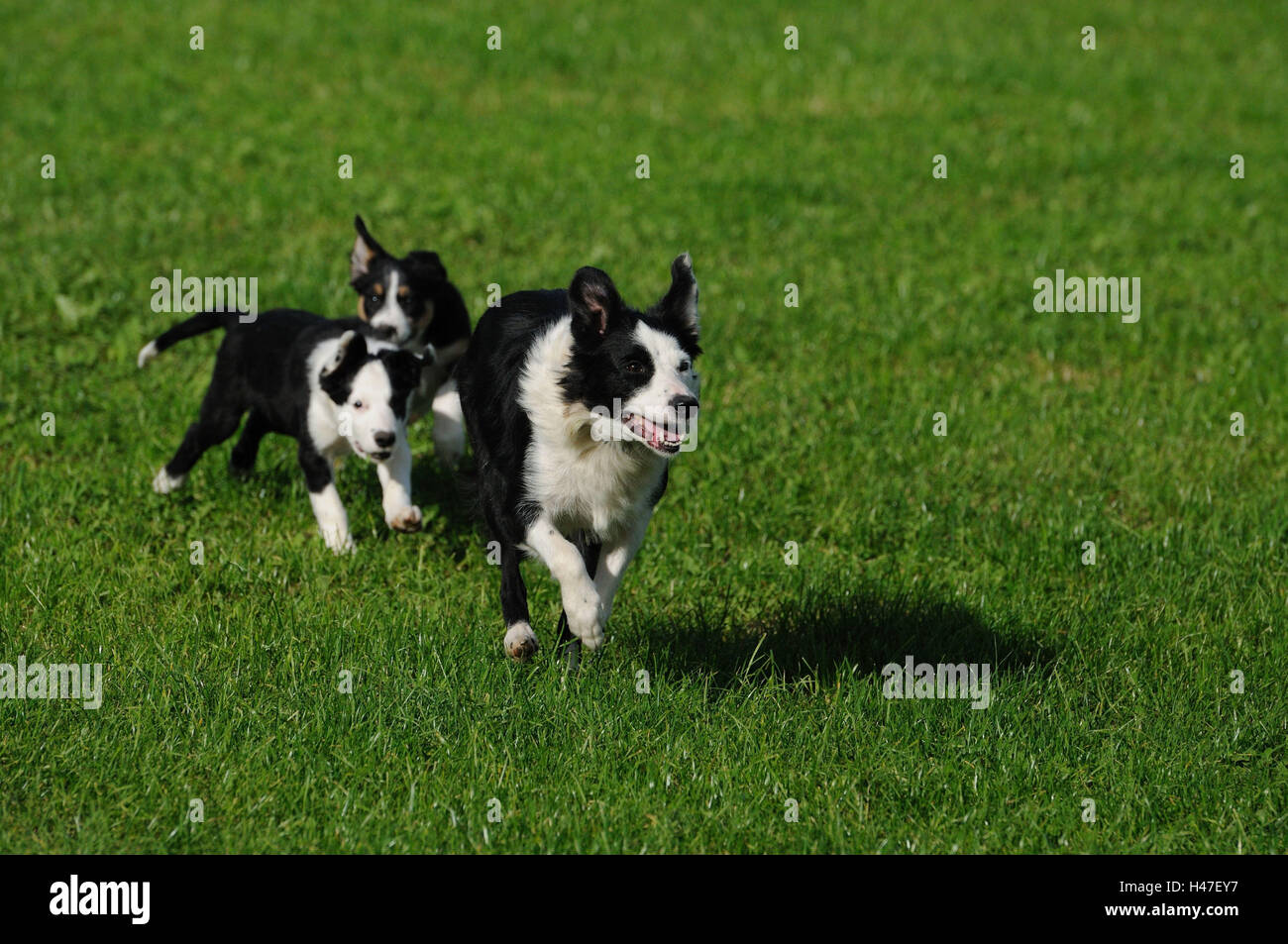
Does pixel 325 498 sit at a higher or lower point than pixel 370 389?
lower

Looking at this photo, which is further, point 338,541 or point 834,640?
point 338,541

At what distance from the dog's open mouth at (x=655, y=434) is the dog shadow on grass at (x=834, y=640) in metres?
1.33

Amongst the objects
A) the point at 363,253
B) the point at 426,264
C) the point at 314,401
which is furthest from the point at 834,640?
the point at 363,253

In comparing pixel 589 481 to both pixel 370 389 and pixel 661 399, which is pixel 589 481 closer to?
pixel 661 399

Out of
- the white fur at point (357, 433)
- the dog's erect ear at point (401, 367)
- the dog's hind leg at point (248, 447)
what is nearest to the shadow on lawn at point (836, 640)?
the white fur at point (357, 433)

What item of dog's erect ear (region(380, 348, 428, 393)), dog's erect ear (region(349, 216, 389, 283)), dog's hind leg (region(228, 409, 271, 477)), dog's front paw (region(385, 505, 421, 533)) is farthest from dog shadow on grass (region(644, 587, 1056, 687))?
dog's erect ear (region(349, 216, 389, 283))

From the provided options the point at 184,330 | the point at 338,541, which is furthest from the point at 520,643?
the point at 184,330

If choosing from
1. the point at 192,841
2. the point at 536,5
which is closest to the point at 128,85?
the point at 536,5

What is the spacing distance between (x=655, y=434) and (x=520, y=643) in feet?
3.57

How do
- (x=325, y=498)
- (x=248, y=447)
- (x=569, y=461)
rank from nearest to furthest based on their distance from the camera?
(x=569, y=461), (x=325, y=498), (x=248, y=447)

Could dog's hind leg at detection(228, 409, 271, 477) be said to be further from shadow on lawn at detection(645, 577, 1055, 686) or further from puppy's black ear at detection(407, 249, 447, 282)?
shadow on lawn at detection(645, 577, 1055, 686)

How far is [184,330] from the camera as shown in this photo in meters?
8.21

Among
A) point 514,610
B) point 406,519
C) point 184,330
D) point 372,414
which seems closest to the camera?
point 514,610

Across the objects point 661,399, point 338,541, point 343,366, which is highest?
point 661,399
